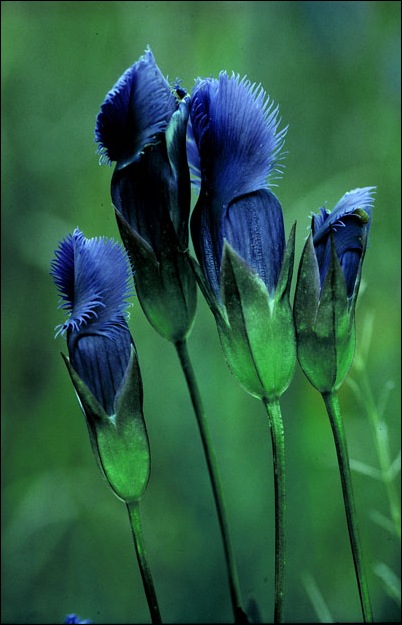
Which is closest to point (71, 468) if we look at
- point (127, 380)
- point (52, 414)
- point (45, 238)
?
point (52, 414)

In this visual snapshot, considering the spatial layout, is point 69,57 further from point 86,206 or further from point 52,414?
point 52,414

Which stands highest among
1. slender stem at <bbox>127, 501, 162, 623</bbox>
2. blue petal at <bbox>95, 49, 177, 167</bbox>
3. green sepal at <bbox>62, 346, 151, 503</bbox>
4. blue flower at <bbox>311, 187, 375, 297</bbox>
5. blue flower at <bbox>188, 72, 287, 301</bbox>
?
blue petal at <bbox>95, 49, 177, 167</bbox>

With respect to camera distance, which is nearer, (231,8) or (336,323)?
(336,323)

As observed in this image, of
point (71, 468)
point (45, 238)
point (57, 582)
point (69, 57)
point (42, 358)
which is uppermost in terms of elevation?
point (69, 57)

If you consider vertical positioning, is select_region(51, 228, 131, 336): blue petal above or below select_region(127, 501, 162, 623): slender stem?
above

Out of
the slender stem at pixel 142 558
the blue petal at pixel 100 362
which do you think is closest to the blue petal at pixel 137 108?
the blue petal at pixel 100 362

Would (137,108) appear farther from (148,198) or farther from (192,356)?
(192,356)

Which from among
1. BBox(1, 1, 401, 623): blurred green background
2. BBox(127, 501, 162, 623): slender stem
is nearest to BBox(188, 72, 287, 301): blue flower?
BBox(127, 501, 162, 623): slender stem

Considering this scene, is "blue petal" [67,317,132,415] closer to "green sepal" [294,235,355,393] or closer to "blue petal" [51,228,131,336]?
"blue petal" [51,228,131,336]
